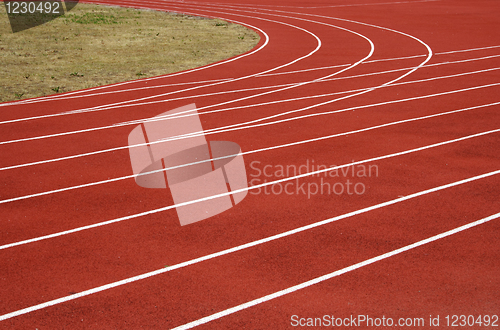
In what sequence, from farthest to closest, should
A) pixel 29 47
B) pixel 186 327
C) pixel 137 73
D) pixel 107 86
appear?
pixel 29 47 → pixel 137 73 → pixel 107 86 → pixel 186 327

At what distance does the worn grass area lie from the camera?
36.8 ft

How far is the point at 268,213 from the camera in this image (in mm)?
5305

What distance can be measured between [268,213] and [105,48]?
1118 cm

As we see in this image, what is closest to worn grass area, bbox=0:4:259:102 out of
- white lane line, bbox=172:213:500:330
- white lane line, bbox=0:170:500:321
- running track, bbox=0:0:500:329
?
running track, bbox=0:0:500:329

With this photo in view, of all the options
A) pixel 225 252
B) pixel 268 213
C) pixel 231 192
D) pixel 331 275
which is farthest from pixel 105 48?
pixel 331 275

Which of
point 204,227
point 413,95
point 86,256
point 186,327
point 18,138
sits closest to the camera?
point 186,327

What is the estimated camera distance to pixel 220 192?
5.78 m

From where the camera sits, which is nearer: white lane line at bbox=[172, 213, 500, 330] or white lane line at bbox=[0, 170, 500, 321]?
white lane line at bbox=[172, 213, 500, 330]

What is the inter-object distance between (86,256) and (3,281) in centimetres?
72

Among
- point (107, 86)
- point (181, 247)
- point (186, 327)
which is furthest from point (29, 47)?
point (186, 327)

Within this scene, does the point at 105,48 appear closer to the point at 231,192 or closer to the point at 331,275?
the point at 231,192

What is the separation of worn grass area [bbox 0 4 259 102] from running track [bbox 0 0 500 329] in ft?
4.95

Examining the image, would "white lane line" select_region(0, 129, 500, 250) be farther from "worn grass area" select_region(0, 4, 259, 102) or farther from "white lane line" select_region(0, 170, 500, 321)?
"worn grass area" select_region(0, 4, 259, 102)

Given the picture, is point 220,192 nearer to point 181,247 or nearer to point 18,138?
point 181,247
